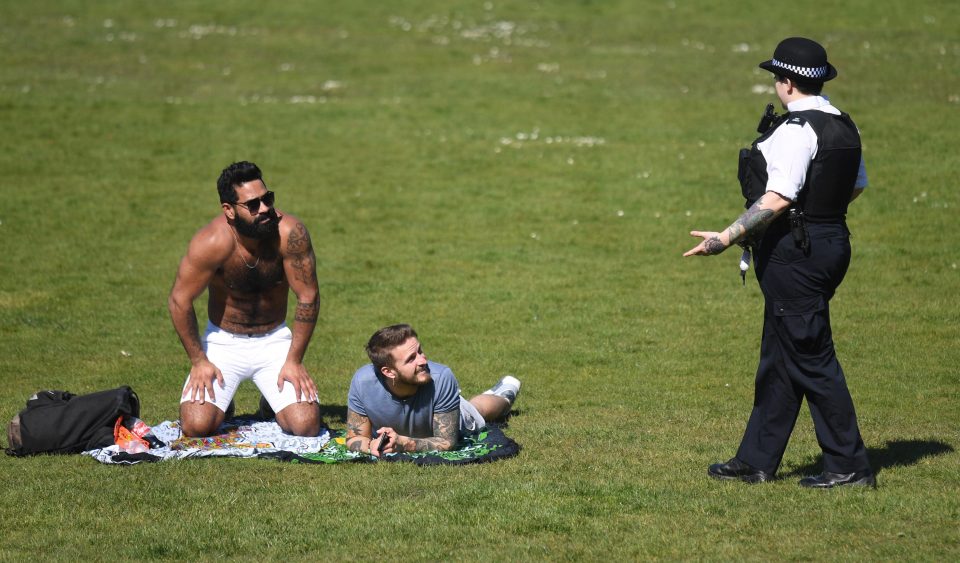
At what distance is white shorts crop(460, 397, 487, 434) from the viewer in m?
9.92

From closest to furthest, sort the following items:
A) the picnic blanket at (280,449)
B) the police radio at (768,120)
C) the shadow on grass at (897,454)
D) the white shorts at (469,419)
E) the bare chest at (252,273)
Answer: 1. the police radio at (768,120)
2. the shadow on grass at (897,454)
3. the picnic blanket at (280,449)
4. the white shorts at (469,419)
5. the bare chest at (252,273)

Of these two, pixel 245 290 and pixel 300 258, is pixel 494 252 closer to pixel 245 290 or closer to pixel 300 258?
pixel 245 290

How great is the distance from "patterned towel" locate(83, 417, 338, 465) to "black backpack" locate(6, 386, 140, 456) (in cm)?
15

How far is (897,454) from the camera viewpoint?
30.0 feet

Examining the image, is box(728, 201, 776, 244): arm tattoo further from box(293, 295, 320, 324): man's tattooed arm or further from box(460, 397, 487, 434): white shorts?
box(293, 295, 320, 324): man's tattooed arm

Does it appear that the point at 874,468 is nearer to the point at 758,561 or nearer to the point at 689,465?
the point at 689,465

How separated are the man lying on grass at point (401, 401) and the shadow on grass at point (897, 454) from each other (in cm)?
261

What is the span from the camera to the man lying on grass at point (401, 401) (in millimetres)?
9109

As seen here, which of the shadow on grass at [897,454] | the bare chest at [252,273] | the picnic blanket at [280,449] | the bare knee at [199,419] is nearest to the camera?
the shadow on grass at [897,454]

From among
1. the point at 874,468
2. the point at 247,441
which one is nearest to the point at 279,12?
the point at 247,441

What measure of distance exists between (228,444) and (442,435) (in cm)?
186

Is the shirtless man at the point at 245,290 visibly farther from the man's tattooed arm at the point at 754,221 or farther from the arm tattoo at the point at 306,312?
the man's tattooed arm at the point at 754,221

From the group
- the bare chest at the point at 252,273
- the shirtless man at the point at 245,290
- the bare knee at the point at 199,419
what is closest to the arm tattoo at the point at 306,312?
the shirtless man at the point at 245,290

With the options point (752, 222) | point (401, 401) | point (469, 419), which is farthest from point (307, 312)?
point (752, 222)
